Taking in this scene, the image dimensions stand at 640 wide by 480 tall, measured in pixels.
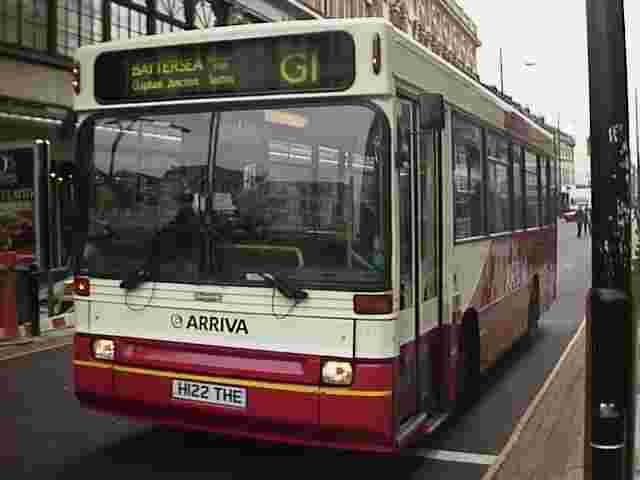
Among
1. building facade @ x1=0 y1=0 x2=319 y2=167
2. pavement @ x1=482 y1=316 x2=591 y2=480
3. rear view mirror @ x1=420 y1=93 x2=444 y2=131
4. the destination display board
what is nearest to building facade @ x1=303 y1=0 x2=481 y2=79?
building facade @ x1=0 y1=0 x2=319 y2=167

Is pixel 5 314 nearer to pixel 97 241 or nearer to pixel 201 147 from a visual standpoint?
pixel 97 241

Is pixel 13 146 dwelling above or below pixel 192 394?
above

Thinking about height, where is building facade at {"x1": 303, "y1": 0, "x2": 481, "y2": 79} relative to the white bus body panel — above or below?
above

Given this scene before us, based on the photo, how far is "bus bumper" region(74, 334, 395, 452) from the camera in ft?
16.4

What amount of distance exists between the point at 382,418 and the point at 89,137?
106 inches

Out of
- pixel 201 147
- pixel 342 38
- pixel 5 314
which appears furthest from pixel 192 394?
pixel 5 314

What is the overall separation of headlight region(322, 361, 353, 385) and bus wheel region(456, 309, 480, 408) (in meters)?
2.22

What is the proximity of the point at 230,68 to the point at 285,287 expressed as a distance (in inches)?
55.2

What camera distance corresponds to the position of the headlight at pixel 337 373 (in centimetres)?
505

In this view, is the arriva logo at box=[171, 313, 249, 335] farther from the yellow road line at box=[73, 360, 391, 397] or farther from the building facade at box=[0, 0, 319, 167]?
the building facade at box=[0, 0, 319, 167]

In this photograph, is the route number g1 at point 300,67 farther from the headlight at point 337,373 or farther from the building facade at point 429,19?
the building facade at point 429,19

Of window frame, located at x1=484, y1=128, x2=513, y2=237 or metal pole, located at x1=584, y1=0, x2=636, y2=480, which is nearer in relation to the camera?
metal pole, located at x1=584, y1=0, x2=636, y2=480

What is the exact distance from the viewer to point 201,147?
5422 mm

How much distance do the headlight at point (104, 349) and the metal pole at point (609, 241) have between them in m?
3.09
